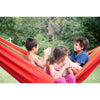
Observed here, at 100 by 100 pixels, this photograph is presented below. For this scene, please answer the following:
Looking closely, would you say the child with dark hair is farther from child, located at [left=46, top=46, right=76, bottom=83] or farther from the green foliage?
the green foliage

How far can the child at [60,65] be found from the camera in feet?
5.54

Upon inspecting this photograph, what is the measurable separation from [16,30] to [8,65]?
70.5 inches

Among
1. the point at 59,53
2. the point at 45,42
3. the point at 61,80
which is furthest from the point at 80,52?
the point at 45,42

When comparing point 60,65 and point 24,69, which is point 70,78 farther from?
point 24,69

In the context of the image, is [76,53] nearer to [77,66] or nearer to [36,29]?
[77,66]

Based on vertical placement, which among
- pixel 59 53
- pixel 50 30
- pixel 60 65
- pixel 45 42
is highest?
pixel 59 53

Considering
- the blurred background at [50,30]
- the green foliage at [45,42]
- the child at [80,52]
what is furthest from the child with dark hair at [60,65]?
the green foliage at [45,42]

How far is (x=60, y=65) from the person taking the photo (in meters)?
1.75

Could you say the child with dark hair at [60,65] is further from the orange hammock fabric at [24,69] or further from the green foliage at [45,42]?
the green foliage at [45,42]

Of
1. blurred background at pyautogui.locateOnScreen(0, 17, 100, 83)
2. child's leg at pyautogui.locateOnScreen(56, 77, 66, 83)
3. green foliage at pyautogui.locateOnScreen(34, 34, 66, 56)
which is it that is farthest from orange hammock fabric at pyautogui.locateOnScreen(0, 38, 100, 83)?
green foliage at pyautogui.locateOnScreen(34, 34, 66, 56)

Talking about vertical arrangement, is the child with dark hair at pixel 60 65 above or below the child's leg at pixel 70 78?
above

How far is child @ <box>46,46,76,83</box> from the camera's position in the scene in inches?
66.5

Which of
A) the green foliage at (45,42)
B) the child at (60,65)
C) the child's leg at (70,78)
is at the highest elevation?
the child at (60,65)
